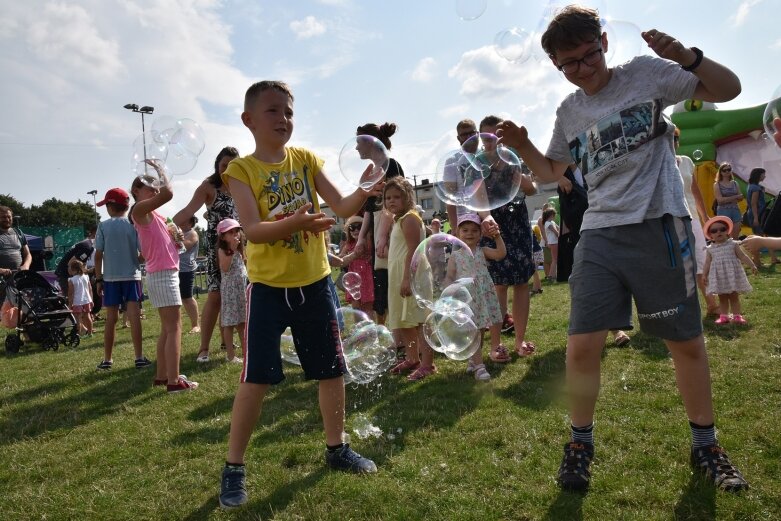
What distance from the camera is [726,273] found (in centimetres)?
614

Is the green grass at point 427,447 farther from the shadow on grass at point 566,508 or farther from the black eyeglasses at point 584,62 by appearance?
the black eyeglasses at point 584,62

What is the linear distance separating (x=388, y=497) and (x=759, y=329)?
187 inches

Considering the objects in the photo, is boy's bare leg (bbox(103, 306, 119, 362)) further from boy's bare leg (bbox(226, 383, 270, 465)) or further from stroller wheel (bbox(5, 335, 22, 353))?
boy's bare leg (bbox(226, 383, 270, 465))

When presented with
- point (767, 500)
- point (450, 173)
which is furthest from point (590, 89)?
point (767, 500)

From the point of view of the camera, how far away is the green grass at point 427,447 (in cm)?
247

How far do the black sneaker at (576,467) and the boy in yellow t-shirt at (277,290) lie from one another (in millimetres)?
956

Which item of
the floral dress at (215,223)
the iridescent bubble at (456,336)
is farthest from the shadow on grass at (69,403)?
the iridescent bubble at (456,336)

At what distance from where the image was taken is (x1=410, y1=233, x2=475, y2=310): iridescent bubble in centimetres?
438

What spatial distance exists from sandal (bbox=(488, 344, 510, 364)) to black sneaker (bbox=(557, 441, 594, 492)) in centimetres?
246

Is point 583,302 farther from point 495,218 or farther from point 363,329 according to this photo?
point 495,218

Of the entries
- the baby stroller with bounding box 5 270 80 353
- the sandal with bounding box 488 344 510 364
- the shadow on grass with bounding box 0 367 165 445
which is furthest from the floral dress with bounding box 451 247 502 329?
the baby stroller with bounding box 5 270 80 353

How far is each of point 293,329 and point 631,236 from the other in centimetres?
174

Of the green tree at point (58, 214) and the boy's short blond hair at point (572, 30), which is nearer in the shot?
the boy's short blond hair at point (572, 30)

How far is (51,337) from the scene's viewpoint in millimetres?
9180
